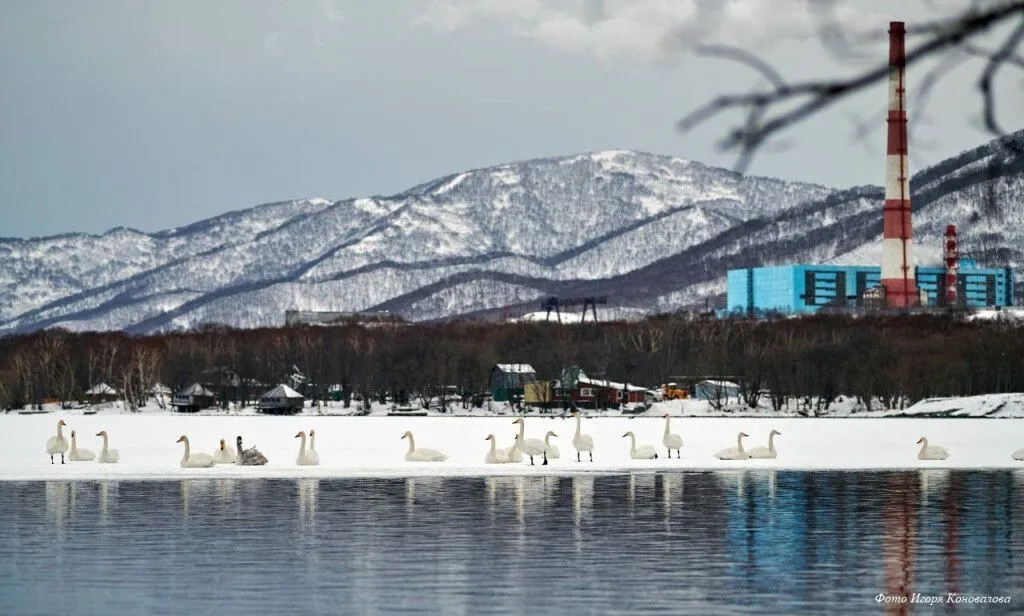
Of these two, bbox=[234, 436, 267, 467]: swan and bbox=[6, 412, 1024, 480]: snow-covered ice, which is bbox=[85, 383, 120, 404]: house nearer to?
bbox=[6, 412, 1024, 480]: snow-covered ice

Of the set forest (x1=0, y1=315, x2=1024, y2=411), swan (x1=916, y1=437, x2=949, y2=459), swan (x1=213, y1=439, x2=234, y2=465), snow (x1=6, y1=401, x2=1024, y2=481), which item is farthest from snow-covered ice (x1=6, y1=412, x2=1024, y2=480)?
forest (x1=0, y1=315, x2=1024, y2=411)

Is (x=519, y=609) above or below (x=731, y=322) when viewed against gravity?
below

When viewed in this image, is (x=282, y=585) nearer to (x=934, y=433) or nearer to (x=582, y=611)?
(x=582, y=611)

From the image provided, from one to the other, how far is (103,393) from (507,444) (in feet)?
341

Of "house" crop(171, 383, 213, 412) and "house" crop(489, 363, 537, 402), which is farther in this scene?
"house" crop(489, 363, 537, 402)

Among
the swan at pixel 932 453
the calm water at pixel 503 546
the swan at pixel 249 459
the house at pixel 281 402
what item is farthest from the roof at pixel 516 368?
the calm water at pixel 503 546

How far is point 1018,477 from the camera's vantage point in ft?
143

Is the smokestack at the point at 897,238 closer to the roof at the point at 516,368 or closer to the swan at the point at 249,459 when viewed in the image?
the roof at the point at 516,368

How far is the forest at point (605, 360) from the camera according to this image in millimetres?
131000

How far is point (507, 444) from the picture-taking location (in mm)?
68875

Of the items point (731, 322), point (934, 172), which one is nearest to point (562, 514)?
point (934, 172)

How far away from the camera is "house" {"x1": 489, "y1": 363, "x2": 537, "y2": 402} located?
487 ft

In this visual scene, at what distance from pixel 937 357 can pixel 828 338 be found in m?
27.8

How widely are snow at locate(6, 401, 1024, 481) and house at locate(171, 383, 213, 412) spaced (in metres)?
35.9
